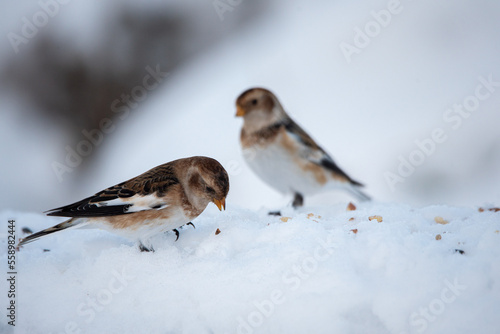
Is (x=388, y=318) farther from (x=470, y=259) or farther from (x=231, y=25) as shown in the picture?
(x=231, y=25)

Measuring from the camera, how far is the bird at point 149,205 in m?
2.24

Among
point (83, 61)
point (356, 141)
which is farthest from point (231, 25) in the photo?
point (356, 141)

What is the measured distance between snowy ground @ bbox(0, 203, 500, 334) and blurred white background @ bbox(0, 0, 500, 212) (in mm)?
4058

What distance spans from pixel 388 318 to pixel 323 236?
1.63 ft

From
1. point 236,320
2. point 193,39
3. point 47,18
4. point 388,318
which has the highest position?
point 47,18

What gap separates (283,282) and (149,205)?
2.48 feet

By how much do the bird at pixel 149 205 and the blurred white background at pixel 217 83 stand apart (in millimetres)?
3903

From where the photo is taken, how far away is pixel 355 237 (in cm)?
207

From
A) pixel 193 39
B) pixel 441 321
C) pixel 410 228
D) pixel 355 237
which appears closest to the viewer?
pixel 441 321

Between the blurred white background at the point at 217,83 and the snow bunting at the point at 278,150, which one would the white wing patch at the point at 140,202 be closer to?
the snow bunting at the point at 278,150

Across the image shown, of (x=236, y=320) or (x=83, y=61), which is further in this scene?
(x=83, y=61)

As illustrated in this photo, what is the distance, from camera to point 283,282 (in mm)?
1843

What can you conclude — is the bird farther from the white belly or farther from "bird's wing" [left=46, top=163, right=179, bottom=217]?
the white belly

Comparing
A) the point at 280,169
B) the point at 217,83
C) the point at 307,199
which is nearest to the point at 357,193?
the point at 280,169
